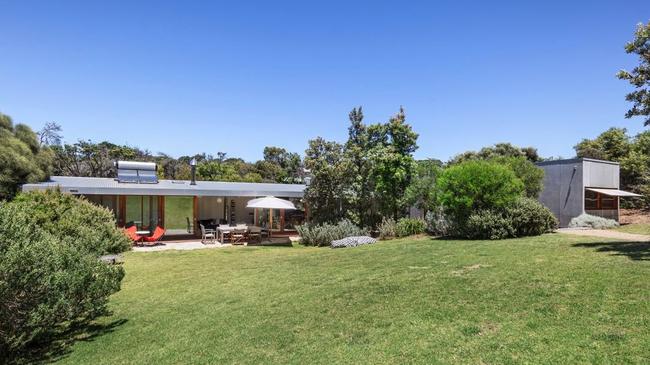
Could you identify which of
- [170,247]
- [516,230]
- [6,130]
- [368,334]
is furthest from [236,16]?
[6,130]

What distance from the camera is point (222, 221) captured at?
25672 millimetres

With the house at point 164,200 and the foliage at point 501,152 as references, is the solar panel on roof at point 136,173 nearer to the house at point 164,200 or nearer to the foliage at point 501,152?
the house at point 164,200

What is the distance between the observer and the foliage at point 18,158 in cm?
2211

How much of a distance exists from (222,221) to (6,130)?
43.7 ft

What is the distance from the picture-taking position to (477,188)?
15086 mm

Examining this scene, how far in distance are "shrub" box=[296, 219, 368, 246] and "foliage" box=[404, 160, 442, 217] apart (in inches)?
121

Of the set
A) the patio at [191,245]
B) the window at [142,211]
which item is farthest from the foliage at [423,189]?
the window at [142,211]

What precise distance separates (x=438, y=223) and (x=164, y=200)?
14829 mm

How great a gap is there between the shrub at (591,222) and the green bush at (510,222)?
5297 mm

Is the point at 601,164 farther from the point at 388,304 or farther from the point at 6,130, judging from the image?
the point at 6,130

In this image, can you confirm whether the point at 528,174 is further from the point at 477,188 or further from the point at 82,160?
the point at 82,160

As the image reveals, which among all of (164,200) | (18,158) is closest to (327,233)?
(164,200)

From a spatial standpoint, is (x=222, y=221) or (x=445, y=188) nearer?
(x=445, y=188)

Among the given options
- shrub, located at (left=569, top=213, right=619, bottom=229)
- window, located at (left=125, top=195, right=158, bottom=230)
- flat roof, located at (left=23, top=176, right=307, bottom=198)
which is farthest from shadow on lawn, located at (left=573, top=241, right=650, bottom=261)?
window, located at (left=125, top=195, right=158, bottom=230)
